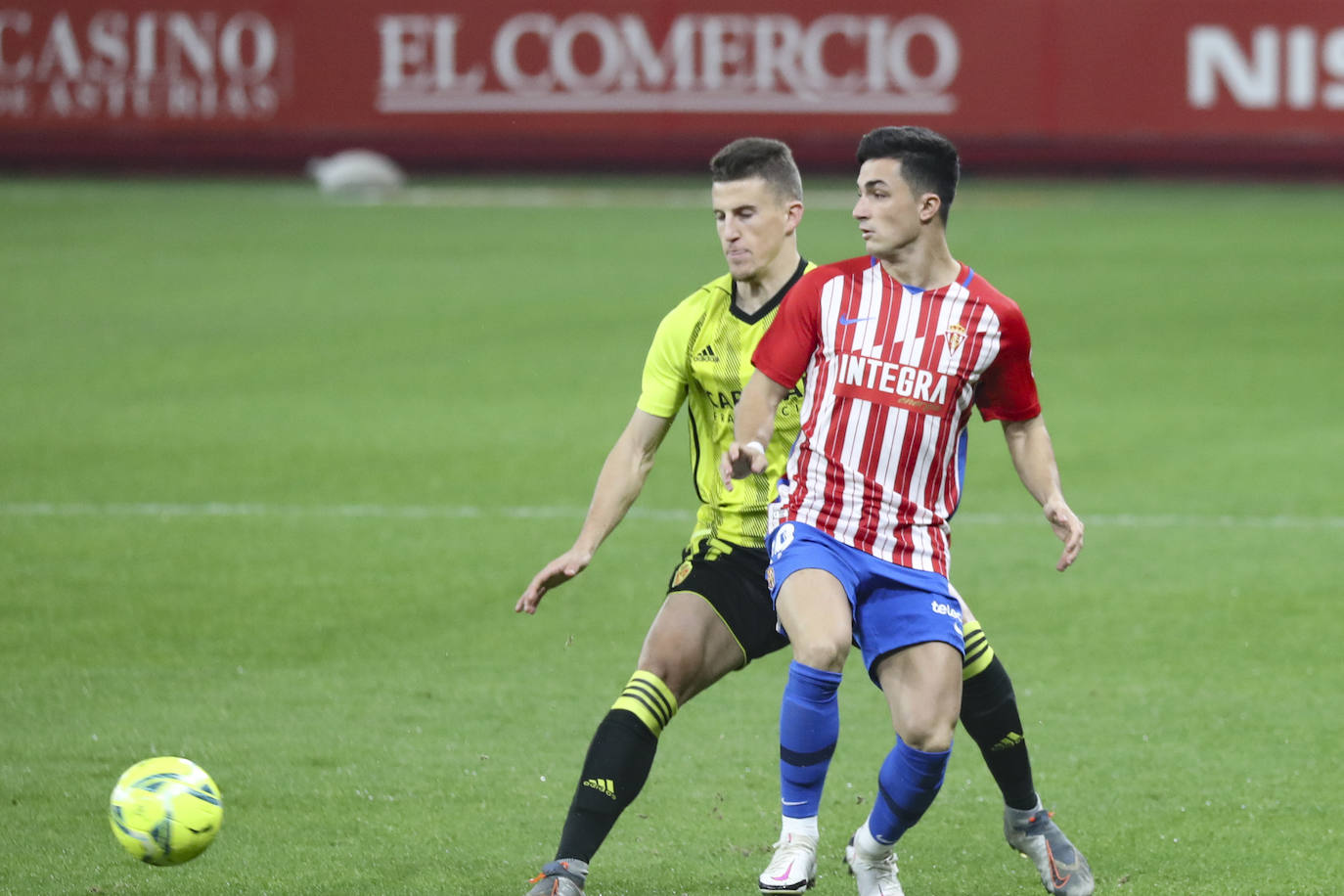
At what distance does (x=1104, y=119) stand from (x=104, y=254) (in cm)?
1444

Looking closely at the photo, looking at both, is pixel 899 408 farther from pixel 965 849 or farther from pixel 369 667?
pixel 369 667

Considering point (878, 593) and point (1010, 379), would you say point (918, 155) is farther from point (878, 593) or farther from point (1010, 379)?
point (878, 593)

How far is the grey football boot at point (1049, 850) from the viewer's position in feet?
17.4

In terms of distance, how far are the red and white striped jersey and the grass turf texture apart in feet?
3.54

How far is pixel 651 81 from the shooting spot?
93.8 feet

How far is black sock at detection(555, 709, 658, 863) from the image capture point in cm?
511

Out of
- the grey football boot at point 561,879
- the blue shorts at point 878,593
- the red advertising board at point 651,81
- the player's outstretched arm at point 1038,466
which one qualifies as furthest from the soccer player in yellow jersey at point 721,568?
the red advertising board at point 651,81

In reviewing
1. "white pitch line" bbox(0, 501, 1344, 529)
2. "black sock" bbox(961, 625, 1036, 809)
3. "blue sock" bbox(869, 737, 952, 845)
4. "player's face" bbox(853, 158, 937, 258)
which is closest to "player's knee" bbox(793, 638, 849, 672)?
→ "blue sock" bbox(869, 737, 952, 845)

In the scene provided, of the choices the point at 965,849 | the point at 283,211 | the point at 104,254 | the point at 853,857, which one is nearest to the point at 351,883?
the point at 853,857

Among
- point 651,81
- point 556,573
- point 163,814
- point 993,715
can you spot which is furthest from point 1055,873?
point 651,81

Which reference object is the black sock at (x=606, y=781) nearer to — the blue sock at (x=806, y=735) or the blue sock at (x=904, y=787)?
the blue sock at (x=806, y=735)

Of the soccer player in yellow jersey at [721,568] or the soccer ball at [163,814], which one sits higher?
the soccer player in yellow jersey at [721,568]

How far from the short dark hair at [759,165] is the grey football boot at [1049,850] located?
1890 millimetres

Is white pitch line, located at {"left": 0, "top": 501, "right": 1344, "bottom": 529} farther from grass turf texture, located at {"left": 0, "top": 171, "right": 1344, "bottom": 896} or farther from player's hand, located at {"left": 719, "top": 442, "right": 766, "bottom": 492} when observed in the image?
player's hand, located at {"left": 719, "top": 442, "right": 766, "bottom": 492}
